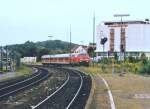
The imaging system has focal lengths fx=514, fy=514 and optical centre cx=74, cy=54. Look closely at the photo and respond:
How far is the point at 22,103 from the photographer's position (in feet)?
88.9

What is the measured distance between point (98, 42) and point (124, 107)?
561 ft

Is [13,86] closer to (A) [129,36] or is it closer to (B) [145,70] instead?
(B) [145,70]

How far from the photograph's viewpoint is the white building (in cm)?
18238

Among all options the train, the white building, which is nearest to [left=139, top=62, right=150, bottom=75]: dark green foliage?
the train

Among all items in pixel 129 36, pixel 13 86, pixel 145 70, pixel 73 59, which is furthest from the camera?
pixel 129 36

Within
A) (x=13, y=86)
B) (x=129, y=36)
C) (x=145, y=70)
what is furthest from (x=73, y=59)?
(x=129, y=36)

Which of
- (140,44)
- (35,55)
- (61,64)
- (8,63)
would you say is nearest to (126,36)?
(140,44)

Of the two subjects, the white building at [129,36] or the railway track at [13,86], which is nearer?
the railway track at [13,86]

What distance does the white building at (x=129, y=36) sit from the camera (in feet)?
598

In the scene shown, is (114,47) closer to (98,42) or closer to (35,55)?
(98,42)

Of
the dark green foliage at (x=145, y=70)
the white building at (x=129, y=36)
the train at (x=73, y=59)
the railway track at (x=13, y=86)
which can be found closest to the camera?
the railway track at (x=13, y=86)

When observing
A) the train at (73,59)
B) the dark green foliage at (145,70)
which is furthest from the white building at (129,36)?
the dark green foliage at (145,70)

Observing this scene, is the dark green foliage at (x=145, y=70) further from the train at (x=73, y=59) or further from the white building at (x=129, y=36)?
the white building at (x=129, y=36)

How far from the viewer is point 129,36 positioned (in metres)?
185
